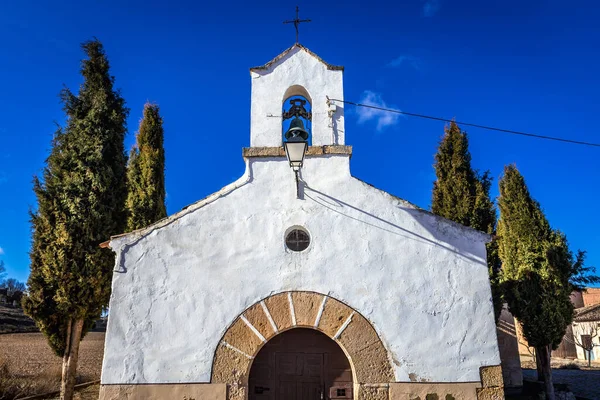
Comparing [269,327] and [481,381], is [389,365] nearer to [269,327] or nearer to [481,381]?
[481,381]

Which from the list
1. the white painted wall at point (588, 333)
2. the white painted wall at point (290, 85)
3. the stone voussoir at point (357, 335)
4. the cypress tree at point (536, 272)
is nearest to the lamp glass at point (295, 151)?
the white painted wall at point (290, 85)

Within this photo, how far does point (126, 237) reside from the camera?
583 centimetres

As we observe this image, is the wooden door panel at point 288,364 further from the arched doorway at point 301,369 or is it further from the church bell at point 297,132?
the church bell at point 297,132

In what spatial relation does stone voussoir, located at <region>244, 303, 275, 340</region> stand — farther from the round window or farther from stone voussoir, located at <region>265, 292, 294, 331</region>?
Result: the round window

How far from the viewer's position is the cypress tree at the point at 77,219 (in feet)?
26.9

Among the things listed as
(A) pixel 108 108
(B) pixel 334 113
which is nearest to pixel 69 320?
(A) pixel 108 108

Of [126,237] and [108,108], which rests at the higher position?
[108,108]

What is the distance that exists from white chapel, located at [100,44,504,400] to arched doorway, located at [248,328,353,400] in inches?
0.5

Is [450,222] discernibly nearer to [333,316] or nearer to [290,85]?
[333,316]

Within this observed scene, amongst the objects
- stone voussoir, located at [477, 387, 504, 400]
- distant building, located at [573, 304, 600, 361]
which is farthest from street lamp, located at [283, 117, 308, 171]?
distant building, located at [573, 304, 600, 361]

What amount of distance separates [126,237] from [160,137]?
8685 millimetres

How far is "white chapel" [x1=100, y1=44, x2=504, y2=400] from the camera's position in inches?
214

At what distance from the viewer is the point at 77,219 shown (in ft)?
28.3

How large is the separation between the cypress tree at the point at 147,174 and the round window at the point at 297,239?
7822 millimetres
